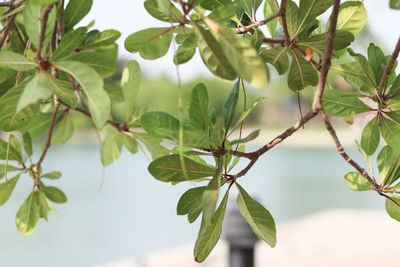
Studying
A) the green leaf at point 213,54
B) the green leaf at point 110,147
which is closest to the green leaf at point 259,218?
the green leaf at point 213,54

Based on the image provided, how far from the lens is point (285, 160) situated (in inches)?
653

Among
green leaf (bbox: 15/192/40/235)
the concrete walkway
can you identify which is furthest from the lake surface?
green leaf (bbox: 15/192/40/235)

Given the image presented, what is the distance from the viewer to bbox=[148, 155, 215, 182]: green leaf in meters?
0.38

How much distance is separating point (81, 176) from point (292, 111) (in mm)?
9925

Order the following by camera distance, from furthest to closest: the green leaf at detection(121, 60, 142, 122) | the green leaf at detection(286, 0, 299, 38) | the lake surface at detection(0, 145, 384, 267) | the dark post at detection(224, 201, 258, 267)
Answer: the lake surface at detection(0, 145, 384, 267), the dark post at detection(224, 201, 258, 267), the green leaf at detection(121, 60, 142, 122), the green leaf at detection(286, 0, 299, 38)

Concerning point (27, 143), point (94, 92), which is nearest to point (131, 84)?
point (27, 143)

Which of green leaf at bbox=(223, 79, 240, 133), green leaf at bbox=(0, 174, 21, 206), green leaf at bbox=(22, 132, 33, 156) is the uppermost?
green leaf at bbox=(223, 79, 240, 133)

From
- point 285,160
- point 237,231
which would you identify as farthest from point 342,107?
point 285,160

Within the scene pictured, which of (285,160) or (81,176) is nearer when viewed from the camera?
(81,176)

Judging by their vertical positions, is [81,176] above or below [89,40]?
below

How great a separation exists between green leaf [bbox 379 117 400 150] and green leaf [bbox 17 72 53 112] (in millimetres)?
376

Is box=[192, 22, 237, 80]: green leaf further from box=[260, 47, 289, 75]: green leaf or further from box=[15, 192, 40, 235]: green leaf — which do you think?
box=[15, 192, 40, 235]: green leaf

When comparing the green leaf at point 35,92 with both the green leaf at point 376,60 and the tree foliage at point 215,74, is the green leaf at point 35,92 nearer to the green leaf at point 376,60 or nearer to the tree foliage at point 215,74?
the tree foliage at point 215,74

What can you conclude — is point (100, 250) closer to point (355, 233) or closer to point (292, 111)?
point (355, 233)
